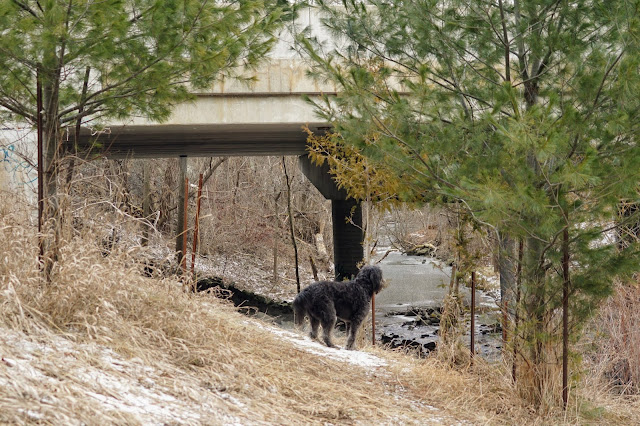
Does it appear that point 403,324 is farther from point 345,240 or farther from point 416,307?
point 345,240

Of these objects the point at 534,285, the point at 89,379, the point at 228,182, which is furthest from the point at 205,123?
the point at 228,182

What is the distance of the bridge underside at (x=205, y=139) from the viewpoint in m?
15.1

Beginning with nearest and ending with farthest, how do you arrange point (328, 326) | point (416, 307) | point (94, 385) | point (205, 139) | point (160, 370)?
point (94, 385), point (160, 370), point (328, 326), point (205, 139), point (416, 307)

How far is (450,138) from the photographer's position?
6680 mm

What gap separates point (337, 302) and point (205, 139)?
906 centimetres

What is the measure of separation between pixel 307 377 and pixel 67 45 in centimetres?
364

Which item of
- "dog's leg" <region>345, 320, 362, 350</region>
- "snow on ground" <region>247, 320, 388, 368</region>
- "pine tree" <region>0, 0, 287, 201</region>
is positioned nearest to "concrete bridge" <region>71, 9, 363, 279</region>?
"dog's leg" <region>345, 320, 362, 350</region>

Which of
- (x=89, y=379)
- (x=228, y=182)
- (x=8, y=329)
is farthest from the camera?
(x=228, y=182)

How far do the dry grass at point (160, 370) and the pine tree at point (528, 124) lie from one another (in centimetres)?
119

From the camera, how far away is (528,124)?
5547 millimetres

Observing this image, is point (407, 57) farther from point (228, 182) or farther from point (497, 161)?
point (228, 182)

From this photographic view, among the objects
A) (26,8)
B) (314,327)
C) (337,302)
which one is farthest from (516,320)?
(26,8)

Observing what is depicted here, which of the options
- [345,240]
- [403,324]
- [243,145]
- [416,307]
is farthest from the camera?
[345,240]

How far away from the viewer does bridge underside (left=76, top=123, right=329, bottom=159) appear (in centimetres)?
1515
